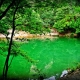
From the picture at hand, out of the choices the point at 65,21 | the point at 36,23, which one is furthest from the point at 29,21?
the point at 65,21

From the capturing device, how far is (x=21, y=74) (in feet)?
47.4

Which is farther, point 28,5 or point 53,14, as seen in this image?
point 53,14

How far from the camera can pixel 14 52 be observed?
33.9 feet

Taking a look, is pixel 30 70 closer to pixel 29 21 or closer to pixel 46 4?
pixel 29 21

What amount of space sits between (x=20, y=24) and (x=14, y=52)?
1.32 m

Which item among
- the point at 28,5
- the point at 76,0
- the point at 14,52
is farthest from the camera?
the point at 14,52

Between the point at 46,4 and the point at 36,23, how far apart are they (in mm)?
2047

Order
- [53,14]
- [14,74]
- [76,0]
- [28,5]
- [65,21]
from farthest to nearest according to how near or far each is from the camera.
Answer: [53,14], [65,21], [14,74], [28,5], [76,0]

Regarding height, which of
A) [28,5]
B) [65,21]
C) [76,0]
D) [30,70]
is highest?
[76,0]

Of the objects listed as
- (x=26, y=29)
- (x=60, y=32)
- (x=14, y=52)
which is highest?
(x=26, y=29)

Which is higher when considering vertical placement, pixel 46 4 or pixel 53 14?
pixel 46 4

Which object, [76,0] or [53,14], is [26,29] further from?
[53,14]

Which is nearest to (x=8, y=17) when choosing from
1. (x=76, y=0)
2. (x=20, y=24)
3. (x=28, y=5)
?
(x=20, y=24)

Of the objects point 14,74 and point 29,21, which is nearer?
point 29,21
